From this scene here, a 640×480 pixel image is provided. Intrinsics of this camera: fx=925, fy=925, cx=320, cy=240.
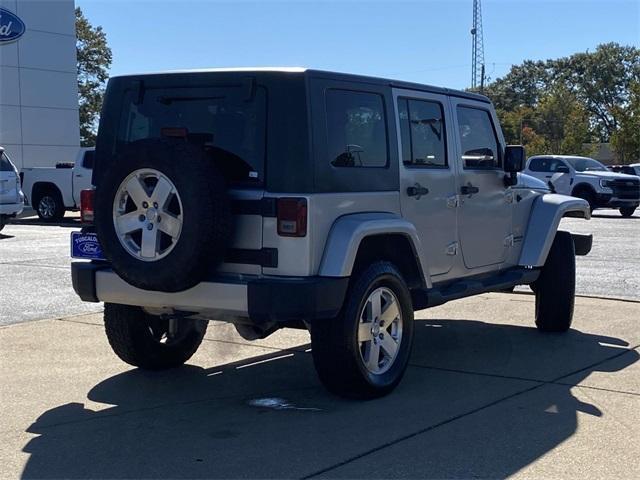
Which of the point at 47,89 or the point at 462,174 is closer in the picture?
the point at 462,174

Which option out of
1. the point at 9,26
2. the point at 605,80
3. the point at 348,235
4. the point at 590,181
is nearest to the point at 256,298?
the point at 348,235

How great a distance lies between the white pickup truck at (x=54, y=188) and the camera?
23.7 m

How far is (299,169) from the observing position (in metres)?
5.52

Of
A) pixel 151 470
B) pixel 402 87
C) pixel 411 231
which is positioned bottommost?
pixel 151 470

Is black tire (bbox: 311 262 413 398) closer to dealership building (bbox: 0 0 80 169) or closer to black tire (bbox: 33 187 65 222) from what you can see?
black tire (bbox: 33 187 65 222)

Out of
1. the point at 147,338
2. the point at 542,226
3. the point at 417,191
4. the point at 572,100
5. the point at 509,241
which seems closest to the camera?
the point at 417,191

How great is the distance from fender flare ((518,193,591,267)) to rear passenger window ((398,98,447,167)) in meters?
1.55

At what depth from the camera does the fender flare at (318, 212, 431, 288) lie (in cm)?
552

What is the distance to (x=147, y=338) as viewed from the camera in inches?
264

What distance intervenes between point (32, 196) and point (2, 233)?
5.57 m

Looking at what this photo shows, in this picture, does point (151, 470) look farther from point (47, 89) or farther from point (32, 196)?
point (47, 89)

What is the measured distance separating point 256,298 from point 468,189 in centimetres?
249

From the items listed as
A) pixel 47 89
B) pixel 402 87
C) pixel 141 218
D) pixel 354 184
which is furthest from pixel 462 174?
pixel 47 89

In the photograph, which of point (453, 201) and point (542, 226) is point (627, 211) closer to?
point (542, 226)
